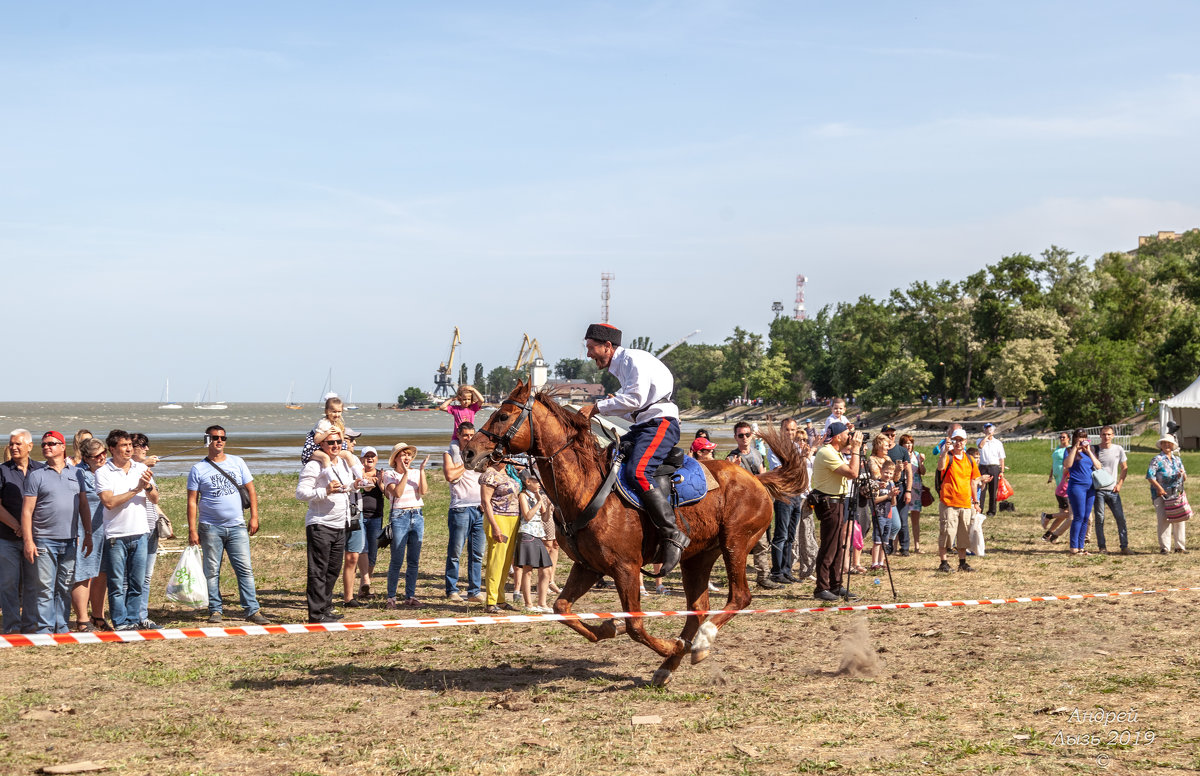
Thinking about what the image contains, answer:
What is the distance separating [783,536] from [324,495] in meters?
6.36

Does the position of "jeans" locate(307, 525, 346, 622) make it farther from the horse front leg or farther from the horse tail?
the horse tail

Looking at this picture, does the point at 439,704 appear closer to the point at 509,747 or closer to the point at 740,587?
the point at 509,747

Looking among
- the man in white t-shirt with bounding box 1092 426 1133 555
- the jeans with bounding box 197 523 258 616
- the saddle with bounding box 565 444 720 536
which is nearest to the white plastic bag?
the jeans with bounding box 197 523 258 616

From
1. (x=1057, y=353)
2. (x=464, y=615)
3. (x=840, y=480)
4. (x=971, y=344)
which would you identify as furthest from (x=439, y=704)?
(x=971, y=344)

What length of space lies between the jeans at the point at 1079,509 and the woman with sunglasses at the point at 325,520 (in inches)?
462

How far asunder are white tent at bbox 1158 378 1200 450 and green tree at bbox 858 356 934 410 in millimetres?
40819

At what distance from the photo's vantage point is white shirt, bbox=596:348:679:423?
7.97 m

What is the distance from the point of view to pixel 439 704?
741cm

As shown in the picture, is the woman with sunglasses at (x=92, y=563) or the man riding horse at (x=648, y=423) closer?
the man riding horse at (x=648, y=423)

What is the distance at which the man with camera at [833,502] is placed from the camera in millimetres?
12117

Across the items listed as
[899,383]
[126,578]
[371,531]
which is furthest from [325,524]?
[899,383]

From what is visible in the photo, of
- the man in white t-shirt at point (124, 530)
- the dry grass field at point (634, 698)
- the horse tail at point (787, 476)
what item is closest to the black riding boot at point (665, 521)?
the dry grass field at point (634, 698)

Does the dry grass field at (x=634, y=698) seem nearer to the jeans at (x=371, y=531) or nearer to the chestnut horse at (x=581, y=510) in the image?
the chestnut horse at (x=581, y=510)

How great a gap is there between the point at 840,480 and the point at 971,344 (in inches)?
3025
